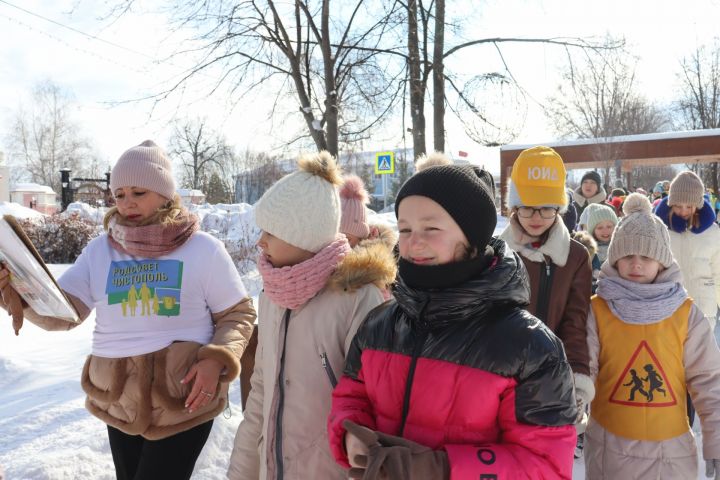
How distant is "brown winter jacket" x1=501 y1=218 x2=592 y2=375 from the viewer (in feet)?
8.34

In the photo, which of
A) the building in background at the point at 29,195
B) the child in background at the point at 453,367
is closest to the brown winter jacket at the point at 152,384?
the child in background at the point at 453,367

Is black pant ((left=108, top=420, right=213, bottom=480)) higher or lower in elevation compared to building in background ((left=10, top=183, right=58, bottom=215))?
lower

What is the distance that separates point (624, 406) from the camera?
244cm

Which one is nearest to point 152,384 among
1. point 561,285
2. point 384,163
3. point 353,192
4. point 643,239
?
point 353,192

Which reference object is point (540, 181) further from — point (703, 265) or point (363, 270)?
point (703, 265)

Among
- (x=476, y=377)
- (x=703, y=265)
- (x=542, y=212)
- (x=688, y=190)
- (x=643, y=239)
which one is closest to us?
(x=476, y=377)

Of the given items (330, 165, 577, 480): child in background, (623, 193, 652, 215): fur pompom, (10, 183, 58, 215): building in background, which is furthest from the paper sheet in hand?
(10, 183, 58, 215): building in background

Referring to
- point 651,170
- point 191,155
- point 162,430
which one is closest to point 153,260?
point 162,430

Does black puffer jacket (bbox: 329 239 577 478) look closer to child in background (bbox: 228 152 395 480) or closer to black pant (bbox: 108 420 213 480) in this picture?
child in background (bbox: 228 152 395 480)

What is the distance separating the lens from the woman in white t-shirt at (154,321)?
229 cm

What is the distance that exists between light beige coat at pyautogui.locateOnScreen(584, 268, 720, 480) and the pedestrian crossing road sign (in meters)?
7.87

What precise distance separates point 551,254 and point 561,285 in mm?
163

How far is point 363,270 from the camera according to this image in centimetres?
195

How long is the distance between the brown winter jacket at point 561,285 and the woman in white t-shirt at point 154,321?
142 centimetres
